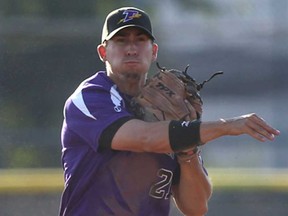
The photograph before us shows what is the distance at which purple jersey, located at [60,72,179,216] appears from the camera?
3.69 metres

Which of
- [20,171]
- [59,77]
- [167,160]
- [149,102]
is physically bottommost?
[20,171]

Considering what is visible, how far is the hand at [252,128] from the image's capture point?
10.8 ft

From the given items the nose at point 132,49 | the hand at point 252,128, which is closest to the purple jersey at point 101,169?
the nose at point 132,49

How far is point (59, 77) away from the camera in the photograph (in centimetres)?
693

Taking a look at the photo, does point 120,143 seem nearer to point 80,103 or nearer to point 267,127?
point 80,103

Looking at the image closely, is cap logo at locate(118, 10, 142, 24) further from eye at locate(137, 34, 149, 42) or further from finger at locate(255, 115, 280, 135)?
finger at locate(255, 115, 280, 135)

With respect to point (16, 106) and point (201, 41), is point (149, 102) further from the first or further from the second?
point (201, 41)

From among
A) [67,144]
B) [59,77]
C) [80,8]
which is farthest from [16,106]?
[67,144]

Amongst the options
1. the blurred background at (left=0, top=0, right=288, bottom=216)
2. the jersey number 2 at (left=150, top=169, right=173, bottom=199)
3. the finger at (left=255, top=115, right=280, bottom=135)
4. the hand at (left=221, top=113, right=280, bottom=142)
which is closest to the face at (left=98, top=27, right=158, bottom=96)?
the jersey number 2 at (left=150, top=169, right=173, bottom=199)

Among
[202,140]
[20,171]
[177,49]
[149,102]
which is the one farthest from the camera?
[177,49]

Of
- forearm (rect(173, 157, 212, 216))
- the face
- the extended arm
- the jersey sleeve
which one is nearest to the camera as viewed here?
the extended arm

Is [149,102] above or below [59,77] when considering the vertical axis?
above

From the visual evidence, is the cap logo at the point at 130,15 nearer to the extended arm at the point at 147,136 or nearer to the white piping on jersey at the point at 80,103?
the white piping on jersey at the point at 80,103

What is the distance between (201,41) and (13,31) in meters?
1.29
